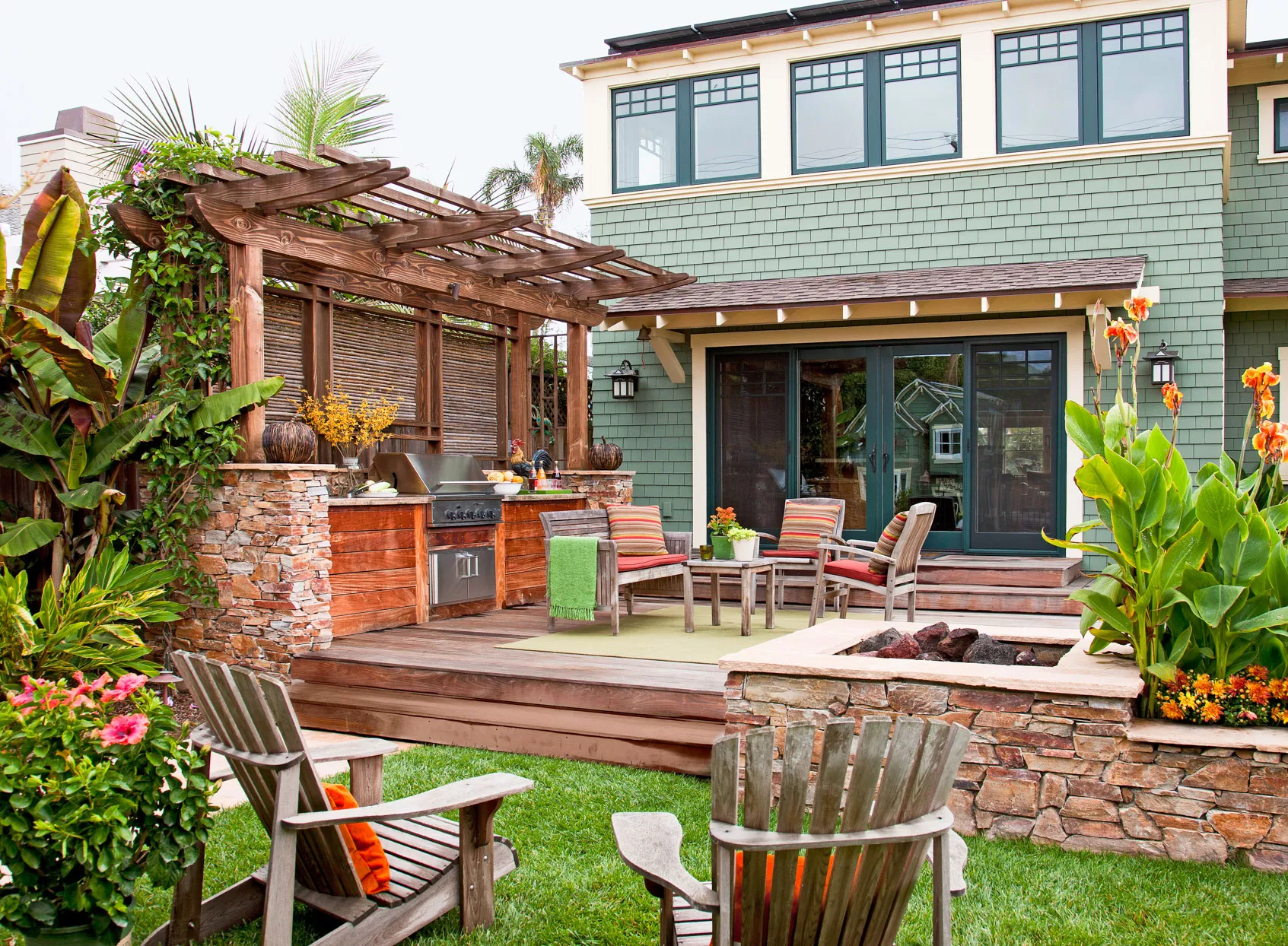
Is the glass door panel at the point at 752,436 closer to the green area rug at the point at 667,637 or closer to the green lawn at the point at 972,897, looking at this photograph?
the green area rug at the point at 667,637

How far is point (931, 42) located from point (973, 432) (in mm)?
3884

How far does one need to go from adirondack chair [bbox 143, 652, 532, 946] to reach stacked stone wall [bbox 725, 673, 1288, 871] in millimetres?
1365

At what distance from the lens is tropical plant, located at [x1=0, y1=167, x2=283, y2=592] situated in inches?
251

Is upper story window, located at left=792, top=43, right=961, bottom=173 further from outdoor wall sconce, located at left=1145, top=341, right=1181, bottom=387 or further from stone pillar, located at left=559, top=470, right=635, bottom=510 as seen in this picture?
stone pillar, located at left=559, top=470, right=635, bottom=510

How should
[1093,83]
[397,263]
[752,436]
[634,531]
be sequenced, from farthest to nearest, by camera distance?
[752,436] < [1093,83] < [634,531] < [397,263]

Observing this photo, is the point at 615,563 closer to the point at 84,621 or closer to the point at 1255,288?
the point at 84,621

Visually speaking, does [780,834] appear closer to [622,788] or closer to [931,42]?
[622,788]

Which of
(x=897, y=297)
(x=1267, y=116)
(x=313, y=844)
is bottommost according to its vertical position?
(x=313, y=844)

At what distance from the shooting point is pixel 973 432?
403 inches

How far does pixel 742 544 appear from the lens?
777cm

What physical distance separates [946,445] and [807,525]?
225 cm

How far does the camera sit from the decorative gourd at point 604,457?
10.4 meters

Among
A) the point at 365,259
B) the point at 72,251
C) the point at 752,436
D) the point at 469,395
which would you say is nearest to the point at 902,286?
the point at 752,436

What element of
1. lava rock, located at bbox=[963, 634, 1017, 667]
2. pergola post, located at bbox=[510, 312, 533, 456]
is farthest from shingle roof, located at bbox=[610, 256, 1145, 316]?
lava rock, located at bbox=[963, 634, 1017, 667]
